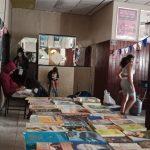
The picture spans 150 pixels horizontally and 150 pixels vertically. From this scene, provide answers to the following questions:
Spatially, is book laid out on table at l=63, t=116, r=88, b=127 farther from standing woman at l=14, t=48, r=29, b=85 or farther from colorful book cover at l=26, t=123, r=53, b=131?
standing woman at l=14, t=48, r=29, b=85

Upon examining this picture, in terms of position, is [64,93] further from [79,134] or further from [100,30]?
[79,134]

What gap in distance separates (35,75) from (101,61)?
1849 mm

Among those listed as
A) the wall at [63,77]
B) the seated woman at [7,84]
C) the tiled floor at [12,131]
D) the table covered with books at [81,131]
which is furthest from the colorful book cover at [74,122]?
the wall at [63,77]

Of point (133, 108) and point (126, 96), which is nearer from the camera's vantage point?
point (126, 96)

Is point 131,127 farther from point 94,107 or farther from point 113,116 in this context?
point 94,107

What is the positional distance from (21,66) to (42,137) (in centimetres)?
576

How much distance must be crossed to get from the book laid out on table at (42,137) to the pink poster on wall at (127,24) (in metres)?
5.33

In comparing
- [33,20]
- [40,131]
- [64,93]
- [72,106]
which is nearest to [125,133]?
[40,131]

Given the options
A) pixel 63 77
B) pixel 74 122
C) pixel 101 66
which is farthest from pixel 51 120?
pixel 101 66

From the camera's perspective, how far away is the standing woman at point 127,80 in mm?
5453

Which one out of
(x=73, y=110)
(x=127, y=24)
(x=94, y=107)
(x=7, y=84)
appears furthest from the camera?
(x=127, y=24)

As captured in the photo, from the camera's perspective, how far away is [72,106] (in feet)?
9.64

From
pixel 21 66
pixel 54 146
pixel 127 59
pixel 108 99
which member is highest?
pixel 127 59

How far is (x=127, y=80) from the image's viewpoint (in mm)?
5543
